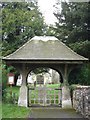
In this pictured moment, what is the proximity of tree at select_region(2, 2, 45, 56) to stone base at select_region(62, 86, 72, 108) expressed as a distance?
1332cm

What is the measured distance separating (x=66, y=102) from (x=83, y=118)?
519cm

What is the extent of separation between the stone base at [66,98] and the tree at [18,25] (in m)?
13.3

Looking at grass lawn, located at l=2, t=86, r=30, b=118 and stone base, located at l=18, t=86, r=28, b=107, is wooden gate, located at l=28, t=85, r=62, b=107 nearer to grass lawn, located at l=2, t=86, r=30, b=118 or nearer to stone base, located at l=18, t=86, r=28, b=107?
stone base, located at l=18, t=86, r=28, b=107

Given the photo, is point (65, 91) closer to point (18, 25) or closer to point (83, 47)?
point (83, 47)

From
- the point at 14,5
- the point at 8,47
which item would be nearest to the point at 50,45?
the point at 8,47

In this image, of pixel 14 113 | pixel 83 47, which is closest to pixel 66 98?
pixel 14 113

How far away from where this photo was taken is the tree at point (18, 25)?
30250mm

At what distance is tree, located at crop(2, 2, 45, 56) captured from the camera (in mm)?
30250

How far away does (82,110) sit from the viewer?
1319cm

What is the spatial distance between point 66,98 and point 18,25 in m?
15.3

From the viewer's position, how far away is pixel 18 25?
3111cm

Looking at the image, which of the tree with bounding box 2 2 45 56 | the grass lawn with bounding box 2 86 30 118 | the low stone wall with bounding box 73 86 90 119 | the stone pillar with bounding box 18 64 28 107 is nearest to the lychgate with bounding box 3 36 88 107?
the stone pillar with bounding box 18 64 28 107

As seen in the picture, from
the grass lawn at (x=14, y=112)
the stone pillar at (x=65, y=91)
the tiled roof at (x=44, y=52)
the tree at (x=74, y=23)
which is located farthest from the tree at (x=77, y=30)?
the grass lawn at (x=14, y=112)

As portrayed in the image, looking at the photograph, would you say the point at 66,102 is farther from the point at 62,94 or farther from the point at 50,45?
the point at 50,45
